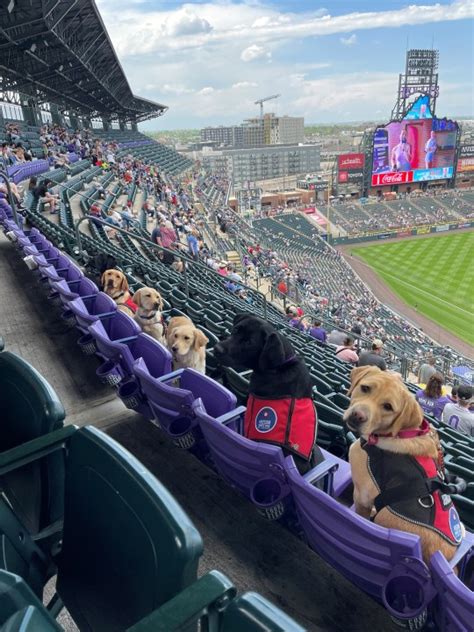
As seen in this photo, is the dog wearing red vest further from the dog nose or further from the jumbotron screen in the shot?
the jumbotron screen

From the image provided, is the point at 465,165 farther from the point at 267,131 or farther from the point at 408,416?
the point at 267,131

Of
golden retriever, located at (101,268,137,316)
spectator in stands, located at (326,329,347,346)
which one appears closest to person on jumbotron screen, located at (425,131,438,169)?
spectator in stands, located at (326,329,347,346)

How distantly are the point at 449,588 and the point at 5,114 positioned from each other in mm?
29097

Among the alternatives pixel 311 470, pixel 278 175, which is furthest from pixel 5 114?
pixel 278 175

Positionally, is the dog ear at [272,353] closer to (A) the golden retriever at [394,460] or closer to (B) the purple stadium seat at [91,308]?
(A) the golden retriever at [394,460]

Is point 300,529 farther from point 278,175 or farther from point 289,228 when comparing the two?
point 278,175

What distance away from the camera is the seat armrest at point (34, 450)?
1.39 m

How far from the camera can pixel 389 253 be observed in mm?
42188

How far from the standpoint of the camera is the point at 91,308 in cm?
441

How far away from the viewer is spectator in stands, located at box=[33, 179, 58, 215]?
11.0m

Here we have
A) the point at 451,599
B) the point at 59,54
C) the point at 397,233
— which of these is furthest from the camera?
the point at 397,233

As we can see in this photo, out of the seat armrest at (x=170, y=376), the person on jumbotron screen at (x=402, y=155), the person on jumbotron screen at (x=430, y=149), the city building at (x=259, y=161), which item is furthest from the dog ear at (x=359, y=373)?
the city building at (x=259, y=161)

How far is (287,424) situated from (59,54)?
91.3 ft

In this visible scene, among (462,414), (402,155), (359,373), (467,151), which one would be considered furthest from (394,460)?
(467,151)
